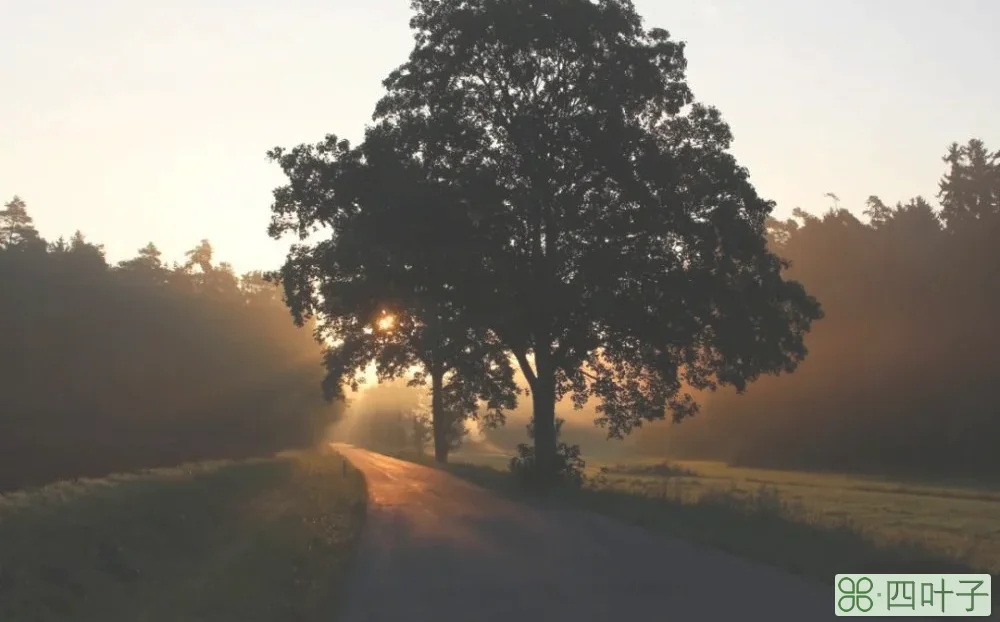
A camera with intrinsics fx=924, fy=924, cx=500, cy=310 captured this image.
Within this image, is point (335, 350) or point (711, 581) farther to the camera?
point (335, 350)

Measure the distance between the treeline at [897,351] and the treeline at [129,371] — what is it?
4907cm

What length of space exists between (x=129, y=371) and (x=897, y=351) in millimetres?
69139

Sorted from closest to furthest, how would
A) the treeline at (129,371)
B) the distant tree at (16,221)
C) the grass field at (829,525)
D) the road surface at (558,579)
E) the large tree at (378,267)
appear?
the road surface at (558,579), the grass field at (829,525), the large tree at (378,267), the treeline at (129,371), the distant tree at (16,221)

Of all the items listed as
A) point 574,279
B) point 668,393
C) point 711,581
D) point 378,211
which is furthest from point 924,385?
point 711,581

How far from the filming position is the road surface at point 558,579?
11797 millimetres

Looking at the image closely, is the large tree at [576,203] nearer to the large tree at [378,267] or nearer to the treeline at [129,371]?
the large tree at [378,267]

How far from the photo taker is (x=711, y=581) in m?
13.7

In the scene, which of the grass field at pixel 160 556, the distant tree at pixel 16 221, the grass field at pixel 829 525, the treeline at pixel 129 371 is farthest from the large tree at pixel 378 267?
the distant tree at pixel 16 221

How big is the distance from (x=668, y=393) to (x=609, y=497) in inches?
322

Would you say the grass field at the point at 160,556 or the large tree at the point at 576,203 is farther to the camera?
the large tree at the point at 576,203

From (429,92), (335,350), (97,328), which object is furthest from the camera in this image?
(97,328)

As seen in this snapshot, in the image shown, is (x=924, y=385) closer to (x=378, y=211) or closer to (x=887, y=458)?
(x=887, y=458)

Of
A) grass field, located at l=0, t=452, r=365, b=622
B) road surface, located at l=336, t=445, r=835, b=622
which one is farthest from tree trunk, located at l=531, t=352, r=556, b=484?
road surface, located at l=336, t=445, r=835, b=622

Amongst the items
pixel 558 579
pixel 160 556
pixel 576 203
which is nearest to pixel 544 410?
pixel 576 203
